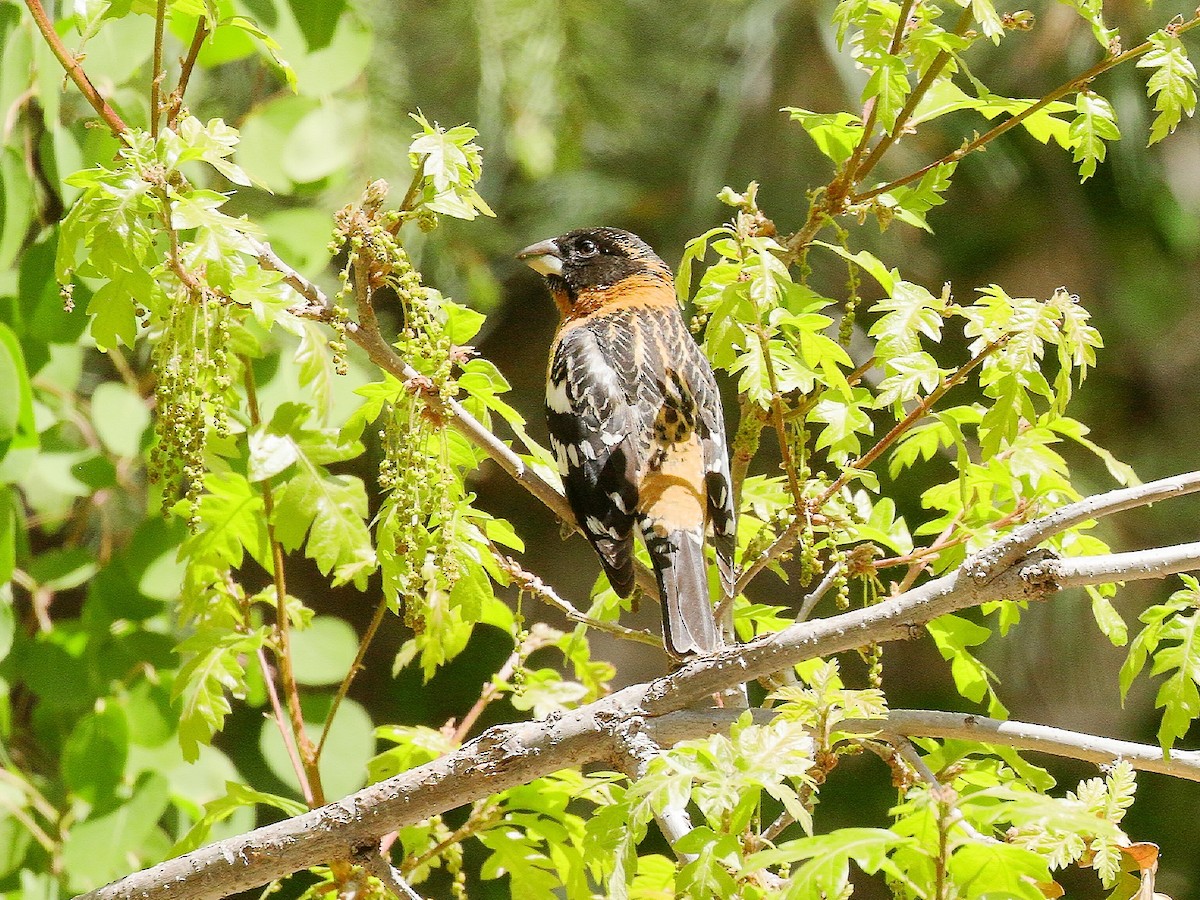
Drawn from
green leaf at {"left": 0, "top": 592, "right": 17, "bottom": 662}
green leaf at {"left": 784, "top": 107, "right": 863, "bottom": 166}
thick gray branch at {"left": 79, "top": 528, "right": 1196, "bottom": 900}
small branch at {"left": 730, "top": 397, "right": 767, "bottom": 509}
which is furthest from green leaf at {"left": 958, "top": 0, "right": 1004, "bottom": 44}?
green leaf at {"left": 0, "top": 592, "right": 17, "bottom": 662}

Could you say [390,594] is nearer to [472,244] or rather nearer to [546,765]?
[546,765]

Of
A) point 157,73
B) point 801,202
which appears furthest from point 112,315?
point 801,202

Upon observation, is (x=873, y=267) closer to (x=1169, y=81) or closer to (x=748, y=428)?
(x=748, y=428)

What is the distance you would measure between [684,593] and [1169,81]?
0.89 m

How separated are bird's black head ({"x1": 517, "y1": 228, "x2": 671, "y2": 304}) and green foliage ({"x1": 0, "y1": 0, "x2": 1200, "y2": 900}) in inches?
19.4

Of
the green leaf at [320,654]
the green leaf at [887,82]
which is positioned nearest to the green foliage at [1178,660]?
the green leaf at [887,82]

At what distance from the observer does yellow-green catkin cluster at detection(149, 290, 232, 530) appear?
1266 mm

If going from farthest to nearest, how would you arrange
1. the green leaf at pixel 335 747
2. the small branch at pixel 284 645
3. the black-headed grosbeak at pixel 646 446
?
the green leaf at pixel 335 747, the black-headed grosbeak at pixel 646 446, the small branch at pixel 284 645

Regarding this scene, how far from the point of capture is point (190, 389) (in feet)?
4.24

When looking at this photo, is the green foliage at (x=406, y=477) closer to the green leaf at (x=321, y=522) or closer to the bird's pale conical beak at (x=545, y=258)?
the green leaf at (x=321, y=522)

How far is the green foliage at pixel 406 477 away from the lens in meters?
1.21

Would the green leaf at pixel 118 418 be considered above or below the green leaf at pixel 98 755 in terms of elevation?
above

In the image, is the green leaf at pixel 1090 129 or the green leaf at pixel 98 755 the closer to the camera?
the green leaf at pixel 1090 129

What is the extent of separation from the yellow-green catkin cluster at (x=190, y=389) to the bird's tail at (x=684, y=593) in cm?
64
